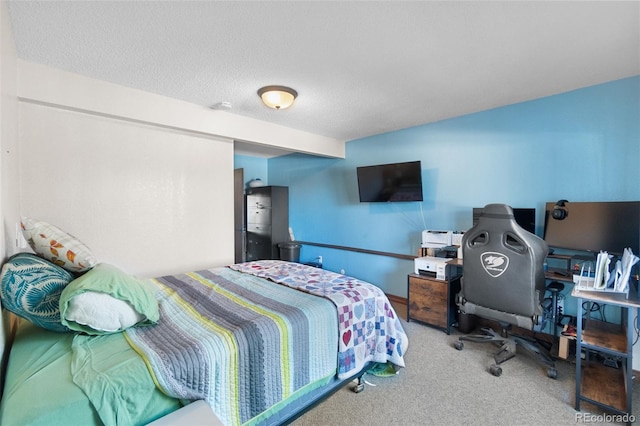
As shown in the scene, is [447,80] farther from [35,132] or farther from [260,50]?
[35,132]

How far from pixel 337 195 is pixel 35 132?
3580mm

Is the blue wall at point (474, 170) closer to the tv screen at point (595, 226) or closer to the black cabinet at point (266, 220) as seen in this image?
the tv screen at point (595, 226)

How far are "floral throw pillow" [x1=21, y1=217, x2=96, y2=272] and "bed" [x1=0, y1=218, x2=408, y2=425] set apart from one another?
2.1 inches

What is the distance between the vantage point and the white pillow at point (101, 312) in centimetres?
126

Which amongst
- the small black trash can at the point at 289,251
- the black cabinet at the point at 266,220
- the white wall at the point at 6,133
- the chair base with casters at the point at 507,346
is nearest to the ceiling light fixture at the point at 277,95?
the white wall at the point at 6,133

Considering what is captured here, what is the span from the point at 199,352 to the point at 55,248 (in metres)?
0.97

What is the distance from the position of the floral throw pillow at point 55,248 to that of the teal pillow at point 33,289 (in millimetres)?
69

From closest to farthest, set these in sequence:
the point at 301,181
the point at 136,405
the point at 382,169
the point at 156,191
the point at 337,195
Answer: the point at 136,405, the point at 156,191, the point at 382,169, the point at 337,195, the point at 301,181

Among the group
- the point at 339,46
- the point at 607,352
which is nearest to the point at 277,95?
the point at 339,46

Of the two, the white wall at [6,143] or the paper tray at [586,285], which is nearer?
the white wall at [6,143]

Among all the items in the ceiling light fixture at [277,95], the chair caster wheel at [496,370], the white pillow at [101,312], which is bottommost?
the chair caster wheel at [496,370]

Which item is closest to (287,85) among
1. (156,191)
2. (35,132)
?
(156,191)

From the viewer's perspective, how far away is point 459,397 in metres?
1.98

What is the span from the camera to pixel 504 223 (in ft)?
7.09
